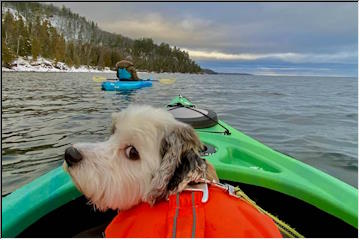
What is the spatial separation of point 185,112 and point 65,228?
386 cm

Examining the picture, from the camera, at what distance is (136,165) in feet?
6.56

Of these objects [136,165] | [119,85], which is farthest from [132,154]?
[119,85]

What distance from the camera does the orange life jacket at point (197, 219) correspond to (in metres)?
1.89

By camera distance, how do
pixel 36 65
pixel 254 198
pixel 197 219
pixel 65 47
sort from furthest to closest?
pixel 65 47, pixel 36 65, pixel 254 198, pixel 197 219

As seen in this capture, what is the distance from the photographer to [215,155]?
434cm

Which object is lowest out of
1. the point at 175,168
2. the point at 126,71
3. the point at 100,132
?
the point at 100,132

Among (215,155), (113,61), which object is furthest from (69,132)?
(113,61)

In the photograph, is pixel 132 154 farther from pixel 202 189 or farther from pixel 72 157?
pixel 202 189

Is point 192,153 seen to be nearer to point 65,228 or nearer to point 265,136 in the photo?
point 65,228

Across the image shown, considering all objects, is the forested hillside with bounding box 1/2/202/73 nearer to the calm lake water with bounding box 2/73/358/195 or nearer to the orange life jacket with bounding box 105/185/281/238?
the calm lake water with bounding box 2/73/358/195

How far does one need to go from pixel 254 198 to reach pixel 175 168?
6.61 feet

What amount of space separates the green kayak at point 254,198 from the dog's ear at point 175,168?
1.40m

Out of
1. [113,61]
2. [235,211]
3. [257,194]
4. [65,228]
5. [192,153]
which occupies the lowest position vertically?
[65,228]

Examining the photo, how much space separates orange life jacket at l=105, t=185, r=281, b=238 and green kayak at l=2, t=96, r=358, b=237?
4.36ft
